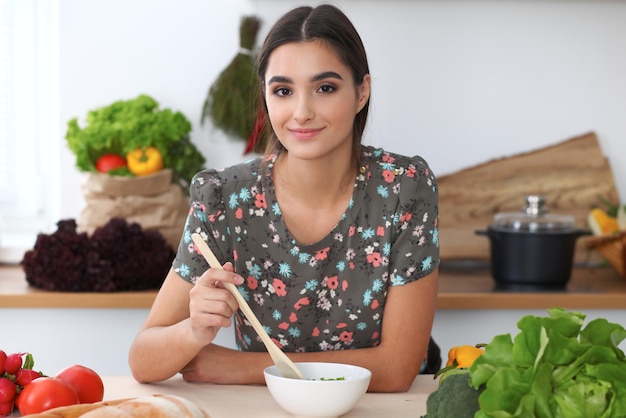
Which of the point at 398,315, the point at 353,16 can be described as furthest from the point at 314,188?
the point at 353,16

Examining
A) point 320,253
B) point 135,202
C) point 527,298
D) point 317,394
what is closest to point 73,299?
point 135,202

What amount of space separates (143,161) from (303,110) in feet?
3.44

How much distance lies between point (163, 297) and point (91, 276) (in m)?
0.77

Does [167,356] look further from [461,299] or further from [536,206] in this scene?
[536,206]

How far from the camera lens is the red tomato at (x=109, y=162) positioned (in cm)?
238

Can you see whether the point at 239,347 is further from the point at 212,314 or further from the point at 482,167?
the point at 482,167

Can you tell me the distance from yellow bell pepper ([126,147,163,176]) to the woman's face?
96cm

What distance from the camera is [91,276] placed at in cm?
221

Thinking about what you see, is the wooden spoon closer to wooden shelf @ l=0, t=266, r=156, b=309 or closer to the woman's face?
the woman's face

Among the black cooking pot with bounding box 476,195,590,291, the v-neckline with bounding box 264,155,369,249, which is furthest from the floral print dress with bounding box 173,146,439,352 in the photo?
the black cooking pot with bounding box 476,195,590,291

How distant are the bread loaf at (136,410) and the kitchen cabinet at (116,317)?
4.13ft

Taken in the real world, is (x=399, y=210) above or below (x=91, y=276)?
above

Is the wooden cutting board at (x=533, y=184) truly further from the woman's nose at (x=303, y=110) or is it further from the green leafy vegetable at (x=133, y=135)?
the woman's nose at (x=303, y=110)

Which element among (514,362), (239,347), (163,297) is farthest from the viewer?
(239,347)
